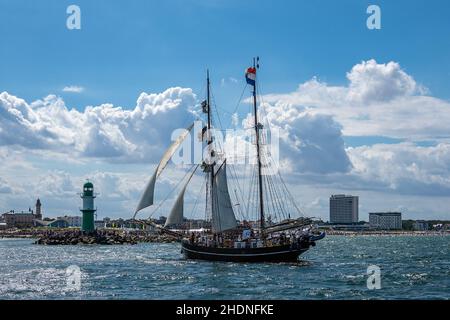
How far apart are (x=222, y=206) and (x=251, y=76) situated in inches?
592

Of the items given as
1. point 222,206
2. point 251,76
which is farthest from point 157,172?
point 251,76

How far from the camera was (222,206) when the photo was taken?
230 feet

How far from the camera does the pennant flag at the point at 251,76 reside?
7256cm

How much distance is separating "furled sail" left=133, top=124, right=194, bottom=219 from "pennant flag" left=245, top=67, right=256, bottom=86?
322 inches

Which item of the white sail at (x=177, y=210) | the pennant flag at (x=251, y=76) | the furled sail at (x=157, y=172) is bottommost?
the white sail at (x=177, y=210)

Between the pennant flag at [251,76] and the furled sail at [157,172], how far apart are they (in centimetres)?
818

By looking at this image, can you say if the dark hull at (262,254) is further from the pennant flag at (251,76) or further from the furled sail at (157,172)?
the pennant flag at (251,76)

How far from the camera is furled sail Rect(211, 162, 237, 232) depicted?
70188mm

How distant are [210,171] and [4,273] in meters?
25.1

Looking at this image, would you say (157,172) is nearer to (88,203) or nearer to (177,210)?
(177,210)

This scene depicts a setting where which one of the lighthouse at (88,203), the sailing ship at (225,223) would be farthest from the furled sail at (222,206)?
the lighthouse at (88,203)
